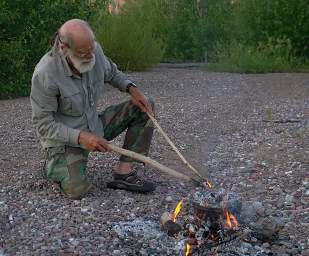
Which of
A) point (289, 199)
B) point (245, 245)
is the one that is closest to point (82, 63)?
point (245, 245)

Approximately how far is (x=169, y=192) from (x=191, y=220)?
760 mm

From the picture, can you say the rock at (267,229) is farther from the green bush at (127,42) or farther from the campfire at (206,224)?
the green bush at (127,42)

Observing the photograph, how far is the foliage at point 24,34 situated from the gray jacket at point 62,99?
4614 mm

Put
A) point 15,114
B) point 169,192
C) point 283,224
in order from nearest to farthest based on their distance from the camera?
point 283,224 → point 169,192 → point 15,114

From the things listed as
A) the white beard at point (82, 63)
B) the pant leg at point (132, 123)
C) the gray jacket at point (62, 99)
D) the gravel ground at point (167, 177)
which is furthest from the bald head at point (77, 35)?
the gravel ground at point (167, 177)

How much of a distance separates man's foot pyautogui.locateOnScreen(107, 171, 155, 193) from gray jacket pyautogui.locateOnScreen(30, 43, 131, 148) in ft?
1.45

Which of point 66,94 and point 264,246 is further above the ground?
point 66,94

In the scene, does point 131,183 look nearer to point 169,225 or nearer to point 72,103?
point 72,103

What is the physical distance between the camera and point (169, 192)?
4969 mm

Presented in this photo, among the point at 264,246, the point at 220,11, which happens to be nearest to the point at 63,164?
the point at 264,246

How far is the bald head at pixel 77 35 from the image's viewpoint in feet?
14.3

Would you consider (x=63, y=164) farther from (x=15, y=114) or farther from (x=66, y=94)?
(x=15, y=114)

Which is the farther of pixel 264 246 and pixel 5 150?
pixel 5 150

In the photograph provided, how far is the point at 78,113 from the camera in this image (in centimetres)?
475
